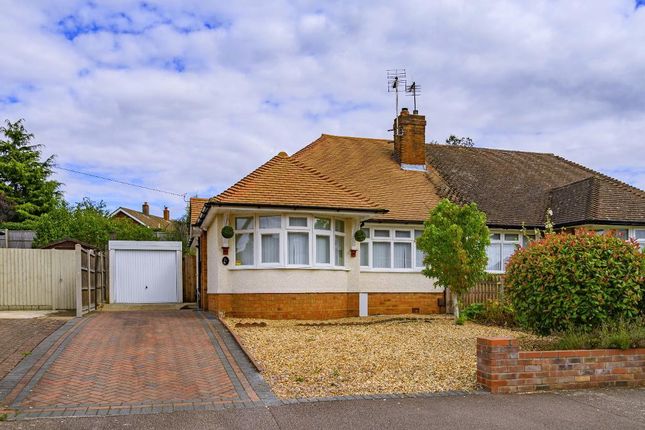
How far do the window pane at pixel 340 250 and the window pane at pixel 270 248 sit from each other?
1.76 metres

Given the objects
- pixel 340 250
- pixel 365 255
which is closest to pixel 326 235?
pixel 340 250

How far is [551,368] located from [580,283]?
173 cm

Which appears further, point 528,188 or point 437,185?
point 528,188

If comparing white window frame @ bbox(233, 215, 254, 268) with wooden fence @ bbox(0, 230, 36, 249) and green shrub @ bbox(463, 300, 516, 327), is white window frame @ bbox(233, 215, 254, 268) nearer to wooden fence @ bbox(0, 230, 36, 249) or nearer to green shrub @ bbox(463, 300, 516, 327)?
green shrub @ bbox(463, 300, 516, 327)

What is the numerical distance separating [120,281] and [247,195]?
8.60 meters

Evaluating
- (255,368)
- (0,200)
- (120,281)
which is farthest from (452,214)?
(0,200)

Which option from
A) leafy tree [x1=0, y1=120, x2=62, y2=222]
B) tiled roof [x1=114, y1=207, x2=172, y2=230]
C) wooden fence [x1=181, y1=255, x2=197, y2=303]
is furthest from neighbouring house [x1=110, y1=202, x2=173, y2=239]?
wooden fence [x1=181, y1=255, x2=197, y2=303]

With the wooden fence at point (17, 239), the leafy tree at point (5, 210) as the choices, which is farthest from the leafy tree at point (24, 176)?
the wooden fence at point (17, 239)

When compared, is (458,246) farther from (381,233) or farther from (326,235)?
(381,233)

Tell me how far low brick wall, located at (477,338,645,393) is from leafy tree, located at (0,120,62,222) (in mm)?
30891

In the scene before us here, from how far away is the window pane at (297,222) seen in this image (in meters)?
15.4

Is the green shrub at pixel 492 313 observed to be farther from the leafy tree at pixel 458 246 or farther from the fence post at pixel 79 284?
the fence post at pixel 79 284

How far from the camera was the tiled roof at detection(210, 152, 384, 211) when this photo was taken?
14977mm

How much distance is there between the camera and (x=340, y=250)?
53.7 ft
